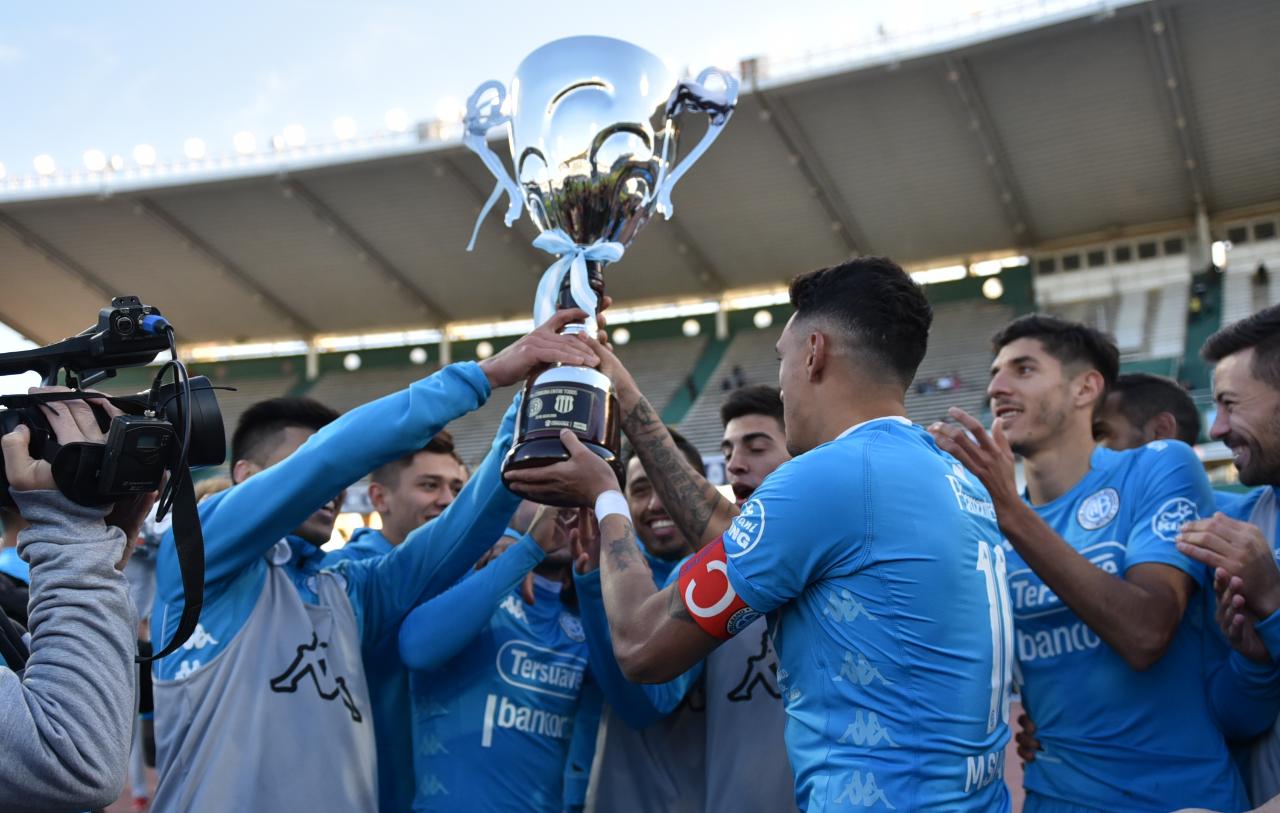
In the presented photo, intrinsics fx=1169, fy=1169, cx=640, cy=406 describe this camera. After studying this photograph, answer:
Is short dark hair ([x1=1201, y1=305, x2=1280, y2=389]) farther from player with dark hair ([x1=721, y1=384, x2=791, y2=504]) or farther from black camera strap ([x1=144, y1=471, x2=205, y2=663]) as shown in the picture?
black camera strap ([x1=144, y1=471, x2=205, y2=663])

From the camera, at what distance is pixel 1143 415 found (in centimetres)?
430

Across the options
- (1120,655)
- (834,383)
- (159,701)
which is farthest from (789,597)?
(159,701)

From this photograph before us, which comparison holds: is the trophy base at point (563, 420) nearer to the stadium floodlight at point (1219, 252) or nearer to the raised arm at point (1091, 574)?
the raised arm at point (1091, 574)

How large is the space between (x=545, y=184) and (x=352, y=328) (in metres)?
25.5

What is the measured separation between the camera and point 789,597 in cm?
213

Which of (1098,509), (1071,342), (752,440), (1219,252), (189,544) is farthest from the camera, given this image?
(1219,252)

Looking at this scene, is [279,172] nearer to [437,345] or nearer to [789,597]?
[437,345]

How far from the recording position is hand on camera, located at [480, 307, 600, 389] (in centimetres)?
285

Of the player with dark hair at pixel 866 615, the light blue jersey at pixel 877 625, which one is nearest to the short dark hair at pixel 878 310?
the player with dark hair at pixel 866 615

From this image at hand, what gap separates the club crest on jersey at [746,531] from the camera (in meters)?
2.13

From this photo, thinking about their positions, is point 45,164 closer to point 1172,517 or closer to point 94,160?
point 94,160

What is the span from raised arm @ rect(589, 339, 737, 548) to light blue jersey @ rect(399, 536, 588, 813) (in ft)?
1.51

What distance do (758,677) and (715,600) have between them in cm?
129

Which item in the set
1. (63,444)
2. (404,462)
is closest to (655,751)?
(404,462)
